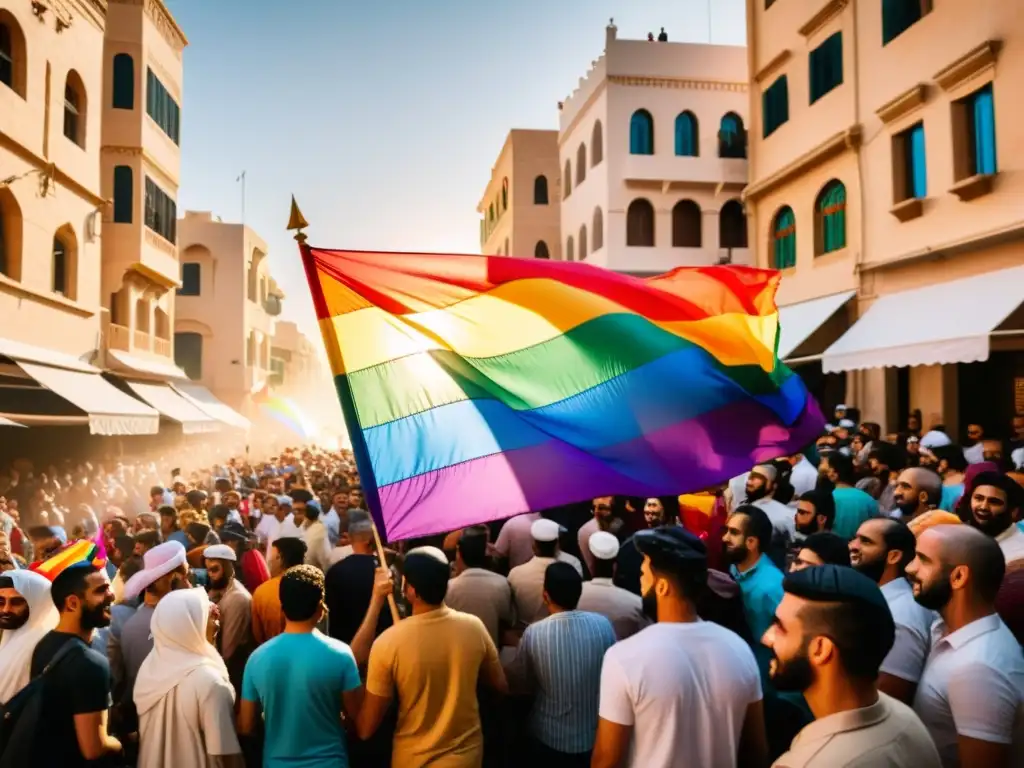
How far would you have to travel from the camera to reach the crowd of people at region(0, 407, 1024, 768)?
223 cm

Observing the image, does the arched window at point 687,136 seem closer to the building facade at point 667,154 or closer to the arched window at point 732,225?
the building facade at point 667,154

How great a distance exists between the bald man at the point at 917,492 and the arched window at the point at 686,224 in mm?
19265

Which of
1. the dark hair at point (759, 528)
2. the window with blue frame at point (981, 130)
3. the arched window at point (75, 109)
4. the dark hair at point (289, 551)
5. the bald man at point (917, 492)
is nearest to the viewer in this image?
the dark hair at point (759, 528)

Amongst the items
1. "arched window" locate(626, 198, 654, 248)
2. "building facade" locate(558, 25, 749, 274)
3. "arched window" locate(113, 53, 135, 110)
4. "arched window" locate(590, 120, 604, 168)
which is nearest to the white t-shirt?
"building facade" locate(558, 25, 749, 274)

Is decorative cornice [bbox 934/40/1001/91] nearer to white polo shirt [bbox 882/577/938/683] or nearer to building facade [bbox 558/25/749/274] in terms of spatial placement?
building facade [bbox 558/25/749/274]

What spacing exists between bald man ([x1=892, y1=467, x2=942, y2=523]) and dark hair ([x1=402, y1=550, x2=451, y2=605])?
13.4 feet

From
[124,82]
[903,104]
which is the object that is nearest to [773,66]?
[903,104]

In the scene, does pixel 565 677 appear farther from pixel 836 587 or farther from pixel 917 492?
pixel 917 492

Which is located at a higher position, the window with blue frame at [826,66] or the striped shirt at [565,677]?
the window with blue frame at [826,66]

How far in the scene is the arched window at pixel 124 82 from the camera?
2030 cm

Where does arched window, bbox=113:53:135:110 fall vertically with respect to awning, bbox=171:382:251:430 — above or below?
above

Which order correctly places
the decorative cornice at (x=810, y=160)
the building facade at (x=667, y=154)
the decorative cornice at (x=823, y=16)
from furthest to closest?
the building facade at (x=667, y=154)
the decorative cornice at (x=823, y=16)
the decorative cornice at (x=810, y=160)

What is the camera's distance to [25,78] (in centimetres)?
1419

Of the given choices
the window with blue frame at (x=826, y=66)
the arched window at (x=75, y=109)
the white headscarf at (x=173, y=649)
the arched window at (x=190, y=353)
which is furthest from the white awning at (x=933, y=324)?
the arched window at (x=190, y=353)
